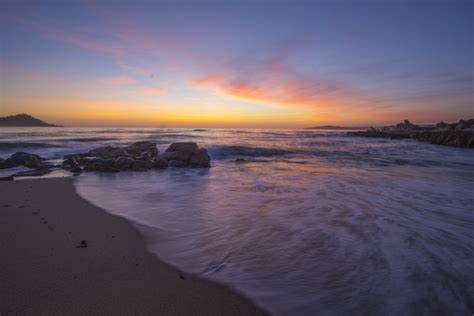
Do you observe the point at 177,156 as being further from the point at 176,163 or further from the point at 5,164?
the point at 5,164

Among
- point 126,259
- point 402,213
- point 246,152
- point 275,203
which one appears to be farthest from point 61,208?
point 246,152

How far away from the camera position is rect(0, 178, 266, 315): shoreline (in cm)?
229

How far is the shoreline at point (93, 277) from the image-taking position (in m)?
2.29

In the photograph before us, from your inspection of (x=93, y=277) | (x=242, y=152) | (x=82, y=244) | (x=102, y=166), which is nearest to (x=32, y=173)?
(x=102, y=166)

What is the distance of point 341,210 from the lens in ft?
18.1

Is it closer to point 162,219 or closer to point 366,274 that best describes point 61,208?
point 162,219

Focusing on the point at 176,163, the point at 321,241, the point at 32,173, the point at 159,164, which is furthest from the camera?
the point at 176,163

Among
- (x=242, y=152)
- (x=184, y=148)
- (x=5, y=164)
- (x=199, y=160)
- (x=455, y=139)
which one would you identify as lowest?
(x=242, y=152)

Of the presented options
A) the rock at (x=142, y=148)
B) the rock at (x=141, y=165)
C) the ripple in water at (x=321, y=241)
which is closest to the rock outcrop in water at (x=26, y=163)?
the rock at (x=141, y=165)

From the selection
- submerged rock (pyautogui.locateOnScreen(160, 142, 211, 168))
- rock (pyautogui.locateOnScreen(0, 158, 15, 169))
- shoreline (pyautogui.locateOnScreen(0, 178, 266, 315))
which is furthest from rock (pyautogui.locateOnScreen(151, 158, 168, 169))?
shoreline (pyautogui.locateOnScreen(0, 178, 266, 315))

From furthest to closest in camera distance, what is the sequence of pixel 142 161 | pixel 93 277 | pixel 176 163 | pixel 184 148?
pixel 184 148 < pixel 176 163 < pixel 142 161 < pixel 93 277

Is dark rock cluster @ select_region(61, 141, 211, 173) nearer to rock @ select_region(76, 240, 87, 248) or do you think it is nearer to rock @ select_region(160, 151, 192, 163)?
rock @ select_region(160, 151, 192, 163)

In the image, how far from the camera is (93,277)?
2717mm

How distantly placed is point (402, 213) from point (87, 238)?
5.88 meters
